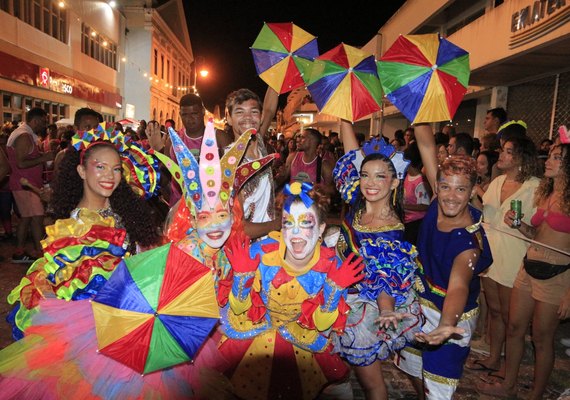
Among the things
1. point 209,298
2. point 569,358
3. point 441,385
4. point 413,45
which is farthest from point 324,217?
point 569,358

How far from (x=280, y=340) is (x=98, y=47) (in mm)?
27082

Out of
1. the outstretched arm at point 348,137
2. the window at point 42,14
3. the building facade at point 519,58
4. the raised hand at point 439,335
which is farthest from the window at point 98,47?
→ the raised hand at point 439,335

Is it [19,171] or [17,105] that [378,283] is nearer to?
[19,171]

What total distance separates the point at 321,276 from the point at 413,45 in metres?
1.97

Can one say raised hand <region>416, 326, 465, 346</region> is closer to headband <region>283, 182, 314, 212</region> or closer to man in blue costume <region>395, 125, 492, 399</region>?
man in blue costume <region>395, 125, 492, 399</region>

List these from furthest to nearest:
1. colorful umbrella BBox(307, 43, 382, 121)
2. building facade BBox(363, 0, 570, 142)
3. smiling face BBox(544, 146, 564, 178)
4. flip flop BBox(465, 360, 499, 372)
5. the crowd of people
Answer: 1. building facade BBox(363, 0, 570, 142)
2. flip flop BBox(465, 360, 499, 372)
3. colorful umbrella BBox(307, 43, 382, 121)
4. smiling face BBox(544, 146, 564, 178)
5. the crowd of people

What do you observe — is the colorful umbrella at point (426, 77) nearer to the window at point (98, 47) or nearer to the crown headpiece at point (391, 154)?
the crown headpiece at point (391, 154)

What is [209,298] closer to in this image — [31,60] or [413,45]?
[413,45]

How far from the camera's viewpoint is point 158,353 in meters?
2.22

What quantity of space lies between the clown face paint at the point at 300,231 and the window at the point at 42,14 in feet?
52.0

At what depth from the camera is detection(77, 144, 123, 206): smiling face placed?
3020 mm

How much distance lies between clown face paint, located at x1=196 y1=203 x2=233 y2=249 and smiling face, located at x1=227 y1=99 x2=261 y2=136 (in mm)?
1184

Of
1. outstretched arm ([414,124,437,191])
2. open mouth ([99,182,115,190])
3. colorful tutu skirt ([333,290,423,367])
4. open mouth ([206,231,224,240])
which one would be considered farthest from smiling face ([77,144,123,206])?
outstretched arm ([414,124,437,191])

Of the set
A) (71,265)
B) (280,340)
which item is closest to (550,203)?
(280,340)
